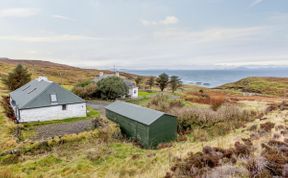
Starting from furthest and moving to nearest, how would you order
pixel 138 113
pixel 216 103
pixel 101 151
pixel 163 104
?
1. pixel 216 103
2. pixel 163 104
3. pixel 138 113
4. pixel 101 151

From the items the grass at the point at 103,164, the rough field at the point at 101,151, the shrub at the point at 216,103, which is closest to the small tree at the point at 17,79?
the rough field at the point at 101,151

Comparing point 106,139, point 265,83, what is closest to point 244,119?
point 106,139

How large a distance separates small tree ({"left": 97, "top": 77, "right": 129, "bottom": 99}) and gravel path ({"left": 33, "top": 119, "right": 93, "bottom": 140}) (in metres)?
19.3

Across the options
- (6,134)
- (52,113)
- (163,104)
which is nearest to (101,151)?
(6,134)

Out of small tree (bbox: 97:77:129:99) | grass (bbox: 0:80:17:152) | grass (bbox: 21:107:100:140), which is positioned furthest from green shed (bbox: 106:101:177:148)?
small tree (bbox: 97:77:129:99)

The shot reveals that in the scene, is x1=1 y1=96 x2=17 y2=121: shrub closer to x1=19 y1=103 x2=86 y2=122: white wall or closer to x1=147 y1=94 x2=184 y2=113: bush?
x1=19 y1=103 x2=86 y2=122: white wall

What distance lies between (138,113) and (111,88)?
22658 millimetres

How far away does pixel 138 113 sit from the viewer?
23.6 metres

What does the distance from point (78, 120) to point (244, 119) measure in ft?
61.5

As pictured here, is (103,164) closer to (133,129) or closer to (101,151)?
(101,151)

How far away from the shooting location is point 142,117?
2244 cm

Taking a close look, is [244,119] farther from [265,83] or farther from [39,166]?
[265,83]

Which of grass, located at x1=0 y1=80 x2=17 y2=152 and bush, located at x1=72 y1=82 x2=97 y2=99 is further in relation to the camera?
bush, located at x1=72 y1=82 x2=97 y2=99

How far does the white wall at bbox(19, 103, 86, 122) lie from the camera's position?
26.5m
